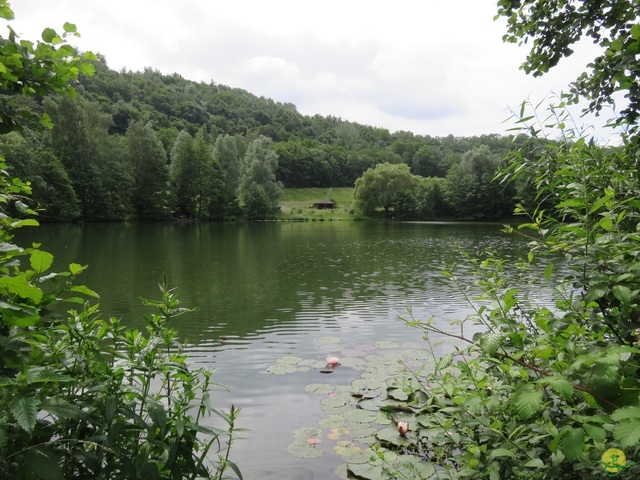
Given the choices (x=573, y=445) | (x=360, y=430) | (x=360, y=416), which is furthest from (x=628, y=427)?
(x=360, y=416)

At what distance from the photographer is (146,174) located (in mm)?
64875

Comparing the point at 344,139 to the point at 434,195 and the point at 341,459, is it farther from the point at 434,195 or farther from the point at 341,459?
the point at 341,459

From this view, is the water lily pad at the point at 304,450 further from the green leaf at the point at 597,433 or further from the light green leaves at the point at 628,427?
the light green leaves at the point at 628,427

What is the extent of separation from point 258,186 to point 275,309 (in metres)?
61.9

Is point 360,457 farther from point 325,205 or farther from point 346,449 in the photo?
point 325,205

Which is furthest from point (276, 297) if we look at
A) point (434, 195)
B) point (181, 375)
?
point (434, 195)

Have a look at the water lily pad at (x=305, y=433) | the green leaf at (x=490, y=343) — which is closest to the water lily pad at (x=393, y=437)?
the water lily pad at (x=305, y=433)

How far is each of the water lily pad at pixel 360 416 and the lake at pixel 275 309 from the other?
0.46 metres

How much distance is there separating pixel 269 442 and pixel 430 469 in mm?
2243

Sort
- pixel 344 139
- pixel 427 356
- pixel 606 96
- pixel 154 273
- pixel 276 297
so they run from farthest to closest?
pixel 344 139
pixel 154 273
pixel 276 297
pixel 427 356
pixel 606 96

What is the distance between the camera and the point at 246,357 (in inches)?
348

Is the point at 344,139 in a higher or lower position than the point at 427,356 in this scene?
higher

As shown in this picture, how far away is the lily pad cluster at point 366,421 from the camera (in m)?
4.38

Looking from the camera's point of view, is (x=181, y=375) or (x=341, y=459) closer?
(x=181, y=375)
